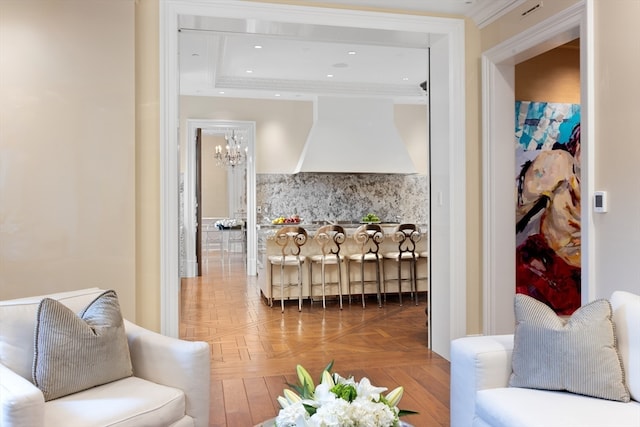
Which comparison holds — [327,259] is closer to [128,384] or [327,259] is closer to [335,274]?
[335,274]

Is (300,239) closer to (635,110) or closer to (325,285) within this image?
(325,285)

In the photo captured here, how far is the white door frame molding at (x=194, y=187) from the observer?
8.21 m

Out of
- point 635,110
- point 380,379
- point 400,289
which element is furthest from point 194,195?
point 635,110

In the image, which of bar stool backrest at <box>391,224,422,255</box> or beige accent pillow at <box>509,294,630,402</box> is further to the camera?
bar stool backrest at <box>391,224,422,255</box>

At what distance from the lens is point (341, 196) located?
360 inches

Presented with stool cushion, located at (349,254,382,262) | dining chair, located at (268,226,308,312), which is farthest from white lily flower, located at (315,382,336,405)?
stool cushion, located at (349,254,382,262)

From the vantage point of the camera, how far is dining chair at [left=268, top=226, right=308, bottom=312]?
5.70 metres

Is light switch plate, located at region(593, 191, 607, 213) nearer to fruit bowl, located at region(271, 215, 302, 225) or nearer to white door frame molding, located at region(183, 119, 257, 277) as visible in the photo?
fruit bowl, located at region(271, 215, 302, 225)

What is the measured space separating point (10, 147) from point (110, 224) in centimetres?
76

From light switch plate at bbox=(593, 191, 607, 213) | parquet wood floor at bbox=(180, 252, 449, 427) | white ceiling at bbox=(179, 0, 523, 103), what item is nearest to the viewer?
light switch plate at bbox=(593, 191, 607, 213)

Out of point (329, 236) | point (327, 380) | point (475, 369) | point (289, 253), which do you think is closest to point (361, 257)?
point (329, 236)

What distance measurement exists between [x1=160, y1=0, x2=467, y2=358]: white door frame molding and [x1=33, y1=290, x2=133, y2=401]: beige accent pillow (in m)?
1.34

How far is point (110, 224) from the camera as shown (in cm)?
332

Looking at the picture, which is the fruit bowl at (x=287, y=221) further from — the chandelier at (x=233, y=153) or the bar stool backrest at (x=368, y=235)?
the bar stool backrest at (x=368, y=235)
